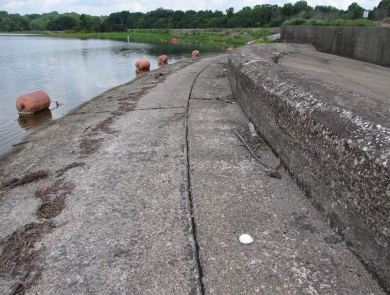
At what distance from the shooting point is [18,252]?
2.29 m

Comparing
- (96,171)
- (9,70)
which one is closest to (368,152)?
(96,171)

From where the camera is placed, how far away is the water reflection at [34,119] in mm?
Answer: 8062

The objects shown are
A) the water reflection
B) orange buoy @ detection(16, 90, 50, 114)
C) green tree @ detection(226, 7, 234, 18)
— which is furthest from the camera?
green tree @ detection(226, 7, 234, 18)

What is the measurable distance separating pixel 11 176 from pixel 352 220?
157 inches

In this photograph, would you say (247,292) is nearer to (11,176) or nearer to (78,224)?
(78,224)

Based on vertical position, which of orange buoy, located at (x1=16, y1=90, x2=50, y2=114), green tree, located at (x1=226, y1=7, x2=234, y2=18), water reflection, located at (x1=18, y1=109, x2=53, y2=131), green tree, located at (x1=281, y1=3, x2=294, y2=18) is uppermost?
green tree, located at (x1=226, y1=7, x2=234, y2=18)

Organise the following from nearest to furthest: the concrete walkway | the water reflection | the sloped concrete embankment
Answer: the sloped concrete embankment, the concrete walkway, the water reflection

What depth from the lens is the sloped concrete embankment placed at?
1.76 meters

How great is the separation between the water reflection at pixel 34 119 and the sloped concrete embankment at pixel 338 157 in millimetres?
6900

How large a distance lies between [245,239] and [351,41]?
12.4 metres

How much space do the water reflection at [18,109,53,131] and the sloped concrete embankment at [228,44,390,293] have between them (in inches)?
272

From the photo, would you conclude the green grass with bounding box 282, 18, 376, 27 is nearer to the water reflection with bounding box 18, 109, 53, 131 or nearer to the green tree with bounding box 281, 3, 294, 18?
the water reflection with bounding box 18, 109, 53, 131

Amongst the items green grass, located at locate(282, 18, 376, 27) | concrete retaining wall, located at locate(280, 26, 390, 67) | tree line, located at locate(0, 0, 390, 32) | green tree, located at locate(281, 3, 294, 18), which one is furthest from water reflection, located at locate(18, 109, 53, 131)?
green tree, located at locate(281, 3, 294, 18)

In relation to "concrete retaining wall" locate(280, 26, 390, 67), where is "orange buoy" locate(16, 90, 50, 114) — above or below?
below
